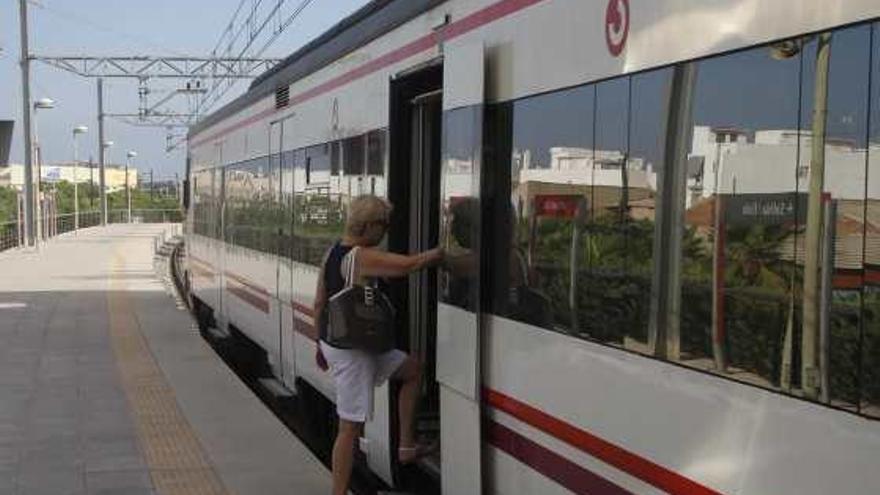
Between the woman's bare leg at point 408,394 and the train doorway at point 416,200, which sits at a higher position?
the train doorway at point 416,200

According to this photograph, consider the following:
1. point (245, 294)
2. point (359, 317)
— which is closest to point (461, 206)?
point (359, 317)

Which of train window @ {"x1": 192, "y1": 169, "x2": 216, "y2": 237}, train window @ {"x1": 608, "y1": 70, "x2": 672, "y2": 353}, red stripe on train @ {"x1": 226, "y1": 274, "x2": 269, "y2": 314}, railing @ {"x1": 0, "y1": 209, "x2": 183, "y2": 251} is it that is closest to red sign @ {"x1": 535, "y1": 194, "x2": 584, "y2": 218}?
train window @ {"x1": 608, "y1": 70, "x2": 672, "y2": 353}

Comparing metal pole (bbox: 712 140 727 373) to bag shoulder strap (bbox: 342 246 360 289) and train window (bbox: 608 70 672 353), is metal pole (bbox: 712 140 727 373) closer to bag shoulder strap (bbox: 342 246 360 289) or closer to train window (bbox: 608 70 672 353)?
train window (bbox: 608 70 672 353)

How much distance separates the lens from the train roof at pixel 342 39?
18.5 feet

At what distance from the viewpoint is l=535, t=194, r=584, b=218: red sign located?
145 inches

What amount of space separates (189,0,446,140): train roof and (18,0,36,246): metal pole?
2351cm

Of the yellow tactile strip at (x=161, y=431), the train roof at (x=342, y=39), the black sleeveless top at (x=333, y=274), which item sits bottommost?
the yellow tactile strip at (x=161, y=431)

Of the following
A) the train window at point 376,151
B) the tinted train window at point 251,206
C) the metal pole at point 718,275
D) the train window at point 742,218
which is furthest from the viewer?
the tinted train window at point 251,206

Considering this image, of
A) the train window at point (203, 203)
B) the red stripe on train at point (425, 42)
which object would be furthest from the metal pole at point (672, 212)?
the train window at point (203, 203)

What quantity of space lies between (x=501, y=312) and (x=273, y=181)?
5.53 meters

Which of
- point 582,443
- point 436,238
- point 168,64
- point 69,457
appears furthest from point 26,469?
point 168,64

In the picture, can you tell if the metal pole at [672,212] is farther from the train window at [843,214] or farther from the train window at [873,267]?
the train window at [873,267]

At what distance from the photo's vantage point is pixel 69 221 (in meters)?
51.3

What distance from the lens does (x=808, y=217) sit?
260 cm
